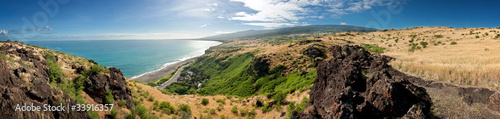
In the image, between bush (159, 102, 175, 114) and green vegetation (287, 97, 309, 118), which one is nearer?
green vegetation (287, 97, 309, 118)

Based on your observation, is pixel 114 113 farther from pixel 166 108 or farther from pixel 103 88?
pixel 166 108

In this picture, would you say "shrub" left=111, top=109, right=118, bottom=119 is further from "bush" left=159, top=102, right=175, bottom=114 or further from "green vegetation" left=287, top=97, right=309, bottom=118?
"green vegetation" left=287, top=97, right=309, bottom=118

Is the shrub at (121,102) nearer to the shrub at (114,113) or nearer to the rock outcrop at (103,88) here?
the rock outcrop at (103,88)

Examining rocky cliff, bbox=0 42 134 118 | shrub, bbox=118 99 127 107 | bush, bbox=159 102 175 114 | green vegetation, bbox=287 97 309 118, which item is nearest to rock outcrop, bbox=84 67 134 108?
rocky cliff, bbox=0 42 134 118

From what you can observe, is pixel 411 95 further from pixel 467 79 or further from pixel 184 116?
pixel 184 116

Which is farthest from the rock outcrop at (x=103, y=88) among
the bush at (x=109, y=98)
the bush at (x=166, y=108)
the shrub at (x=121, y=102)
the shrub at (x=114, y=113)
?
the bush at (x=166, y=108)

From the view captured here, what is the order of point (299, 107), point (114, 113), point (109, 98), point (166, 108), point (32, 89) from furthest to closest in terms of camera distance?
1. point (166, 108)
2. point (299, 107)
3. point (109, 98)
4. point (114, 113)
5. point (32, 89)

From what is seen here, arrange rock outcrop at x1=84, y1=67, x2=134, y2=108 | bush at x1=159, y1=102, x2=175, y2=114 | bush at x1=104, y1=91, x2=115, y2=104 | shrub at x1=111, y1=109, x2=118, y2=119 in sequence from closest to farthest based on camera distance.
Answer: shrub at x1=111, y1=109, x2=118, y2=119 < rock outcrop at x1=84, y1=67, x2=134, y2=108 < bush at x1=104, y1=91, x2=115, y2=104 < bush at x1=159, y1=102, x2=175, y2=114

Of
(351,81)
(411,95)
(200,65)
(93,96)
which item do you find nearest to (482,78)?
(411,95)

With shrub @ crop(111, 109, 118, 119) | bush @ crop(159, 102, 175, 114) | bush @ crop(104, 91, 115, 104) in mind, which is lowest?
bush @ crop(159, 102, 175, 114)

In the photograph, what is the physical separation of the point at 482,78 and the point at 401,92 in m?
4.66

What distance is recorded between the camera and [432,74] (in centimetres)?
954

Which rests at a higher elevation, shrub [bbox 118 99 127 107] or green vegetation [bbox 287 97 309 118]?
shrub [bbox 118 99 127 107]

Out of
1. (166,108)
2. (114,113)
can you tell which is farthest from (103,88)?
(166,108)
